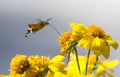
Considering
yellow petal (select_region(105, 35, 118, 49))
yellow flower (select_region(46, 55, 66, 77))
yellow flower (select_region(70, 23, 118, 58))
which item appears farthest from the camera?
yellow petal (select_region(105, 35, 118, 49))

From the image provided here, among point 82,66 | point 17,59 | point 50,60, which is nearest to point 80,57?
point 82,66

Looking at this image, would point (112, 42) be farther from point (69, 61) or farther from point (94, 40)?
point (69, 61)

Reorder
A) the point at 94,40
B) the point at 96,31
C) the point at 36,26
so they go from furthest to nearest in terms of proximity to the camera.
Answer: the point at 96,31 < the point at 94,40 < the point at 36,26

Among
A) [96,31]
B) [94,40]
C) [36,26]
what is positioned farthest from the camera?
[96,31]

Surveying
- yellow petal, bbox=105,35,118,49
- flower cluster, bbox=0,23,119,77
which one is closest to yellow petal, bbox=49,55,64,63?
flower cluster, bbox=0,23,119,77

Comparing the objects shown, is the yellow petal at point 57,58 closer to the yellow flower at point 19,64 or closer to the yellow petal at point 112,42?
the yellow flower at point 19,64

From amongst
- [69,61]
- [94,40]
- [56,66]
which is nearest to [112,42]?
[94,40]

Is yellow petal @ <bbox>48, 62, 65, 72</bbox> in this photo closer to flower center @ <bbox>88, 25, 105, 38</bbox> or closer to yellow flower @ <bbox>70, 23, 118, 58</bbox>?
yellow flower @ <bbox>70, 23, 118, 58</bbox>

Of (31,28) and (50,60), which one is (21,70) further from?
(31,28)
